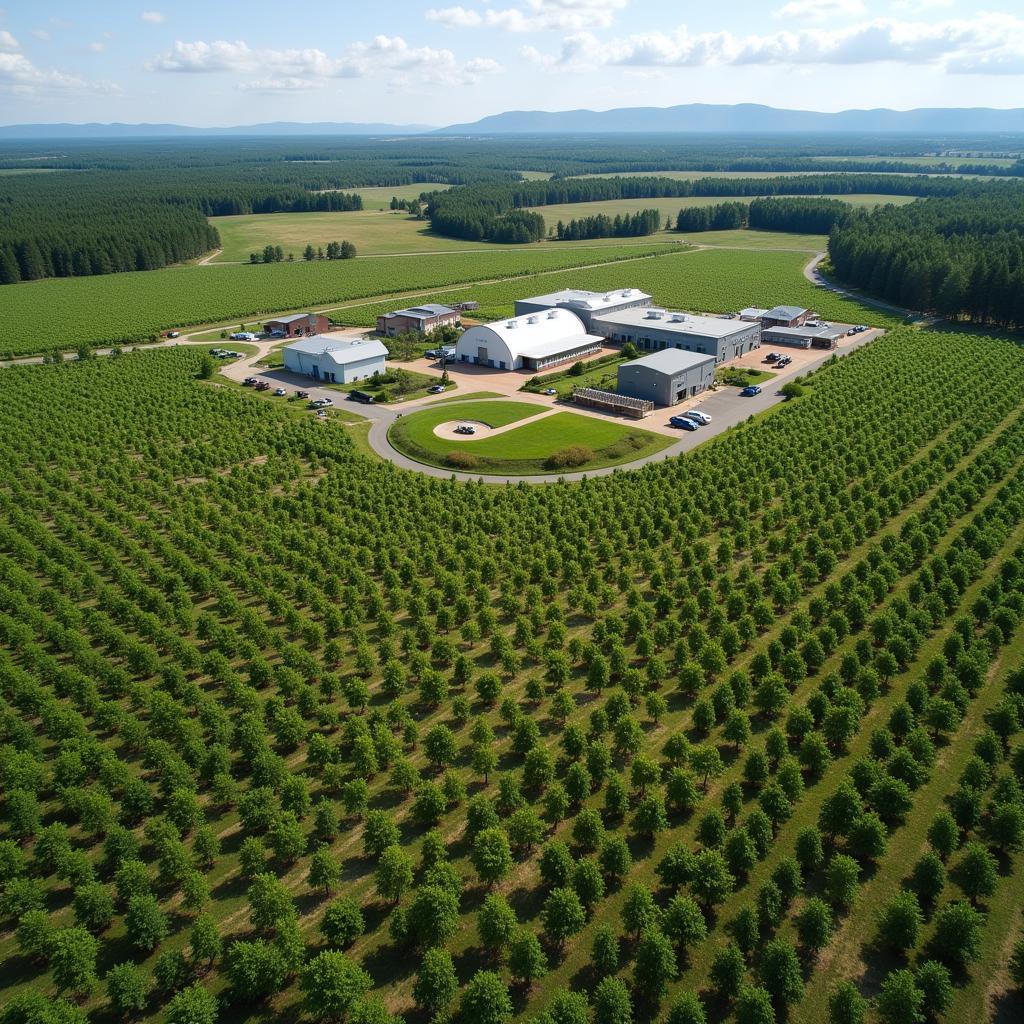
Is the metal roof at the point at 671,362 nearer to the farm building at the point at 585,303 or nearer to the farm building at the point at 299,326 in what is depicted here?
the farm building at the point at 585,303

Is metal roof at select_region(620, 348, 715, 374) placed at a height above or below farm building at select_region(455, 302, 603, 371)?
above

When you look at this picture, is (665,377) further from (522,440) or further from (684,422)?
(522,440)

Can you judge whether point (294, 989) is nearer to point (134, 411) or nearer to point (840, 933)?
point (840, 933)

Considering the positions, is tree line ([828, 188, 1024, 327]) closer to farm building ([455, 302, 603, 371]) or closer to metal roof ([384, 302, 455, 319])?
farm building ([455, 302, 603, 371])

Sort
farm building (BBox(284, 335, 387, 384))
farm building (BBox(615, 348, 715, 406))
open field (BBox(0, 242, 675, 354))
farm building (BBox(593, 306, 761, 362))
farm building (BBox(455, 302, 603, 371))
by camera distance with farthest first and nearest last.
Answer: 1. open field (BBox(0, 242, 675, 354))
2. farm building (BBox(593, 306, 761, 362))
3. farm building (BBox(455, 302, 603, 371))
4. farm building (BBox(284, 335, 387, 384))
5. farm building (BBox(615, 348, 715, 406))

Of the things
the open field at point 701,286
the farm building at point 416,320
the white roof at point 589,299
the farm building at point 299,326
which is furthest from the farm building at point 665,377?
the farm building at point 299,326

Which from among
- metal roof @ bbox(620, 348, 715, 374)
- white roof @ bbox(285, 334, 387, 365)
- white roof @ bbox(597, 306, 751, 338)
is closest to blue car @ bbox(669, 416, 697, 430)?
metal roof @ bbox(620, 348, 715, 374)

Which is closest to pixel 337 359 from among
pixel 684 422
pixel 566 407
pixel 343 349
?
pixel 343 349
